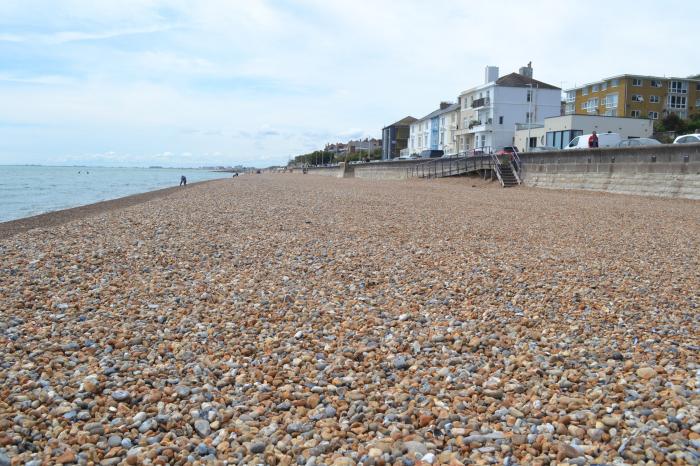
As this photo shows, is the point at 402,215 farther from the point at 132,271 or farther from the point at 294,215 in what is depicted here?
the point at 132,271

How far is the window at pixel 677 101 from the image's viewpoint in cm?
6456

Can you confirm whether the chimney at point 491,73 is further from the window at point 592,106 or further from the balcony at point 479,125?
the window at point 592,106

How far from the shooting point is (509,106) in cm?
5772

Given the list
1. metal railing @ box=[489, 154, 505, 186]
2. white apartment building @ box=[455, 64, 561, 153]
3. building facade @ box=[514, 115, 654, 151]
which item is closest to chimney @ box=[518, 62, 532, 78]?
white apartment building @ box=[455, 64, 561, 153]

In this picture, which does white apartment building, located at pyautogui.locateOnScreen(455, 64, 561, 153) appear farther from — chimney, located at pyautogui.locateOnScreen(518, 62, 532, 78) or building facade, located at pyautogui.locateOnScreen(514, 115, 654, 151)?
building facade, located at pyautogui.locateOnScreen(514, 115, 654, 151)

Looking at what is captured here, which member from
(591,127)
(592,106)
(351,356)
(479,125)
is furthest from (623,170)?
(592,106)

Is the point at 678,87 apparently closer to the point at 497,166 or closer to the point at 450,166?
the point at 450,166

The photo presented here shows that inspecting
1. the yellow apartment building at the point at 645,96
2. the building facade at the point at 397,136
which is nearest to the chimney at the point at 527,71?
the yellow apartment building at the point at 645,96

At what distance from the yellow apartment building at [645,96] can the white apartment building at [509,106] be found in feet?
31.0

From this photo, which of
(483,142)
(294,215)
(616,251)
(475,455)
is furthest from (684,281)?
(483,142)

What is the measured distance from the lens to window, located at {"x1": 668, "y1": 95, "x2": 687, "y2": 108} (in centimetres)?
6456

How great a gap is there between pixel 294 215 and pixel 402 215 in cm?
312

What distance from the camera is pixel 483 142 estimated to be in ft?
194

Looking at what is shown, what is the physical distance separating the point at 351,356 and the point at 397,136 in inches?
3982
